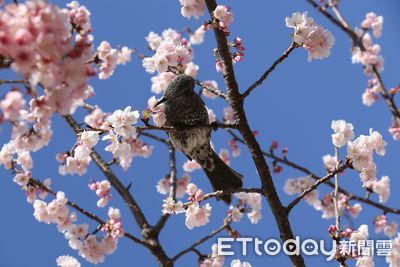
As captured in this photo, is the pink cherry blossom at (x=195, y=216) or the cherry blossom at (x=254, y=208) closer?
the pink cherry blossom at (x=195, y=216)

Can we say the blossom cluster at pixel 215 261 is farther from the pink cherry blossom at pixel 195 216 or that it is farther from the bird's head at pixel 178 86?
the bird's head at pixel 178 86

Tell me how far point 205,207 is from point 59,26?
257 cm

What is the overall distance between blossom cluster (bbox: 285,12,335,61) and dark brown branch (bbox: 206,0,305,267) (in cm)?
45

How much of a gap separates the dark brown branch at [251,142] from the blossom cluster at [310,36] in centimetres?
45

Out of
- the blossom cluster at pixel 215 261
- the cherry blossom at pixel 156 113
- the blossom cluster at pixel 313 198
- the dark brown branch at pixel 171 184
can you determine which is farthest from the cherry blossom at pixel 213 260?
the blossom cluster at pixel 313 198

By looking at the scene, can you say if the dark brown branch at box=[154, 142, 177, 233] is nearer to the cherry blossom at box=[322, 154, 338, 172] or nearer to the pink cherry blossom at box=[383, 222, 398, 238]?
the cherry blossom at box=[322, 154, 338, 172]

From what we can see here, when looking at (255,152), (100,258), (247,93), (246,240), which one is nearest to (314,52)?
(247,93)

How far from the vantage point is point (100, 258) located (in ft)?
14.1

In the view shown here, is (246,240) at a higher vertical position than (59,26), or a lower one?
higher

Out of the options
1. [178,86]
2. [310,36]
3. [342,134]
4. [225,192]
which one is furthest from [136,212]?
[310,36]

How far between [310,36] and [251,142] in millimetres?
778

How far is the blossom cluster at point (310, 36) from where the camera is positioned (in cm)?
298

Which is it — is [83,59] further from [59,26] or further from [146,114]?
[146,114]

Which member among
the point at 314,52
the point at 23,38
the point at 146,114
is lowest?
the point at 23,38
